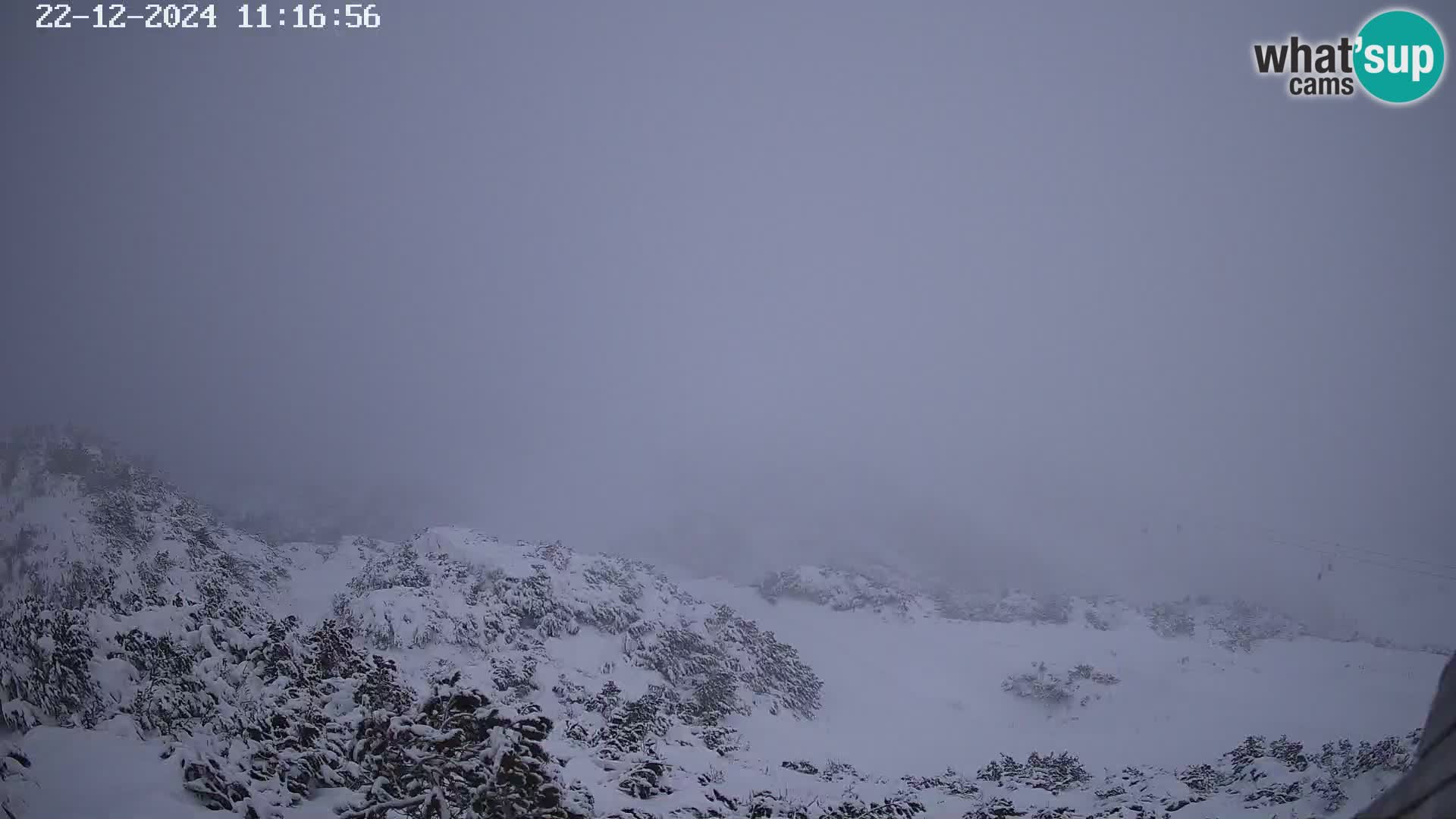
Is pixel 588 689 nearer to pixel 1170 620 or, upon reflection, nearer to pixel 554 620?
pixel 554 620

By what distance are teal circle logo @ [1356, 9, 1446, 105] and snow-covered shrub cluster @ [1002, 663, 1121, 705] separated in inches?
1109

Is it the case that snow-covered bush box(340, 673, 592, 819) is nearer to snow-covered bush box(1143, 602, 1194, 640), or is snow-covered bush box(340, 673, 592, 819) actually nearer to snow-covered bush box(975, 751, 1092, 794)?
snow-covered bush box(975, 751, 1092, 794)

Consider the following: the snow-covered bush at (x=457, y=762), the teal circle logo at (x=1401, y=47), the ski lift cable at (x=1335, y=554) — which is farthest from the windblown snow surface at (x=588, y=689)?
the ski lift cable at (x=1335, y=554)

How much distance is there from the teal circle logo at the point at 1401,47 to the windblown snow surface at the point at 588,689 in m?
24.5

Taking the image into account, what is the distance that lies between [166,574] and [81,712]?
11.0m

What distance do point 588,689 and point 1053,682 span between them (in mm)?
13575

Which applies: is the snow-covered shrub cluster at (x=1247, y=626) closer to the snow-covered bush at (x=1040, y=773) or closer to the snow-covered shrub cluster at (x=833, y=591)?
the snow-covered shrub cluster at (x=833, y=591)

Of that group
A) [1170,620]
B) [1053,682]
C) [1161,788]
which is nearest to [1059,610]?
[1170,620]

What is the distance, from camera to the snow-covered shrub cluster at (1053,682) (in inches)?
634

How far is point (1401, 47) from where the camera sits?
2673 cm

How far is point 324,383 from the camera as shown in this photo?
268ft

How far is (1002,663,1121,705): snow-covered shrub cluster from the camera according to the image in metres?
16.1

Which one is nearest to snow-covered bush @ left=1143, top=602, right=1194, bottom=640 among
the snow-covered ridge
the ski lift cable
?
the snow-covered ridge

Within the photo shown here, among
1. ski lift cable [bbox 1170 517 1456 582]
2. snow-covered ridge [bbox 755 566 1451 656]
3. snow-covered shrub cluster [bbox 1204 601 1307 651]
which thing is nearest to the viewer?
snow-covered shrub cluster [bbox 1204 601 1307 651]
